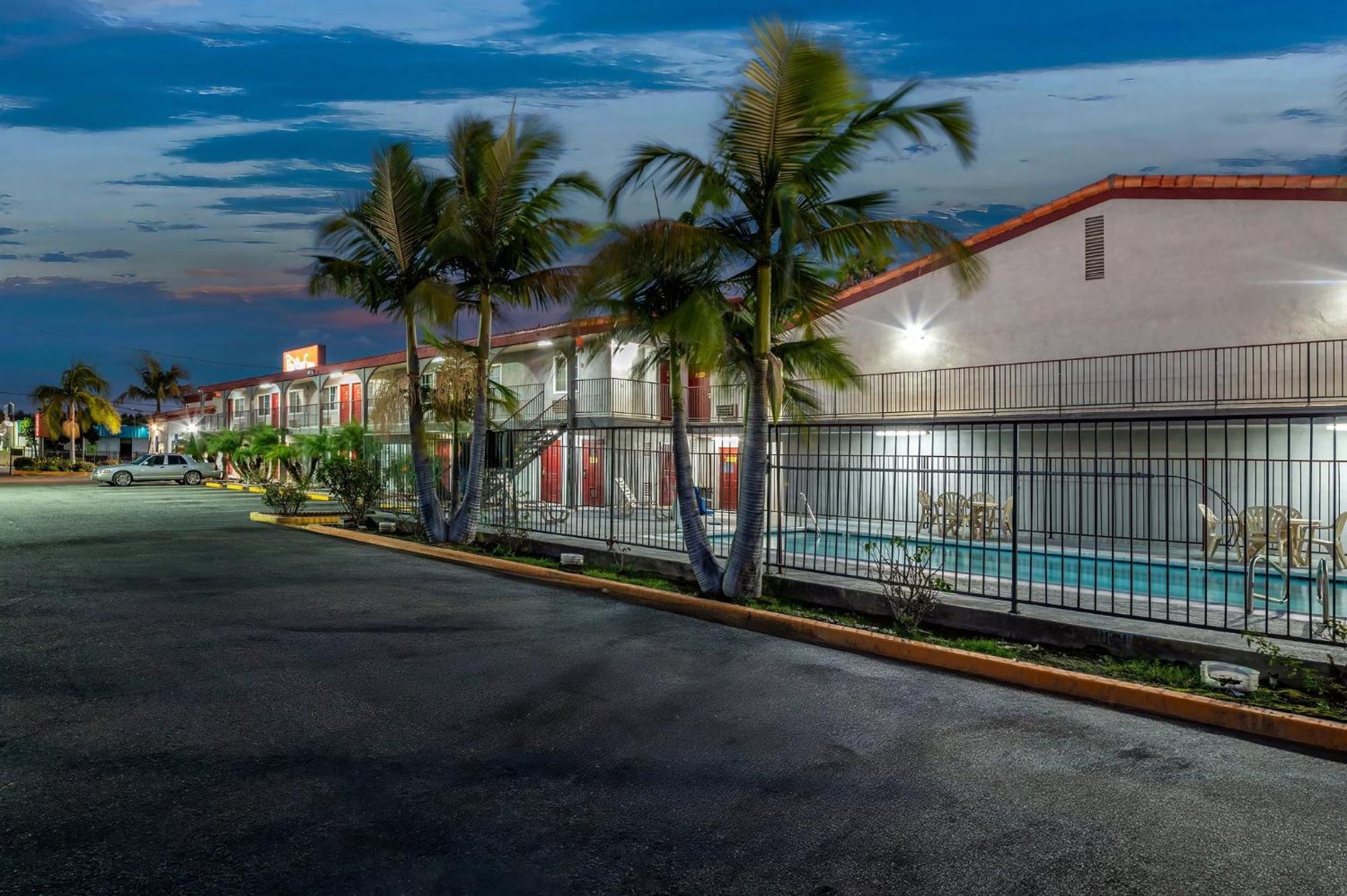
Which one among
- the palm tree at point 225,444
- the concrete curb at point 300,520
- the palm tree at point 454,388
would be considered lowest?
the concrete curb at point 300,520

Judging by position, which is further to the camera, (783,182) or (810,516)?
(810,516)

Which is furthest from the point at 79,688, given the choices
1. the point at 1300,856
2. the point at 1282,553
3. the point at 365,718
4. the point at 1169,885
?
the point at 1282,553

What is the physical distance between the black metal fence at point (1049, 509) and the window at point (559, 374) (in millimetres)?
2337

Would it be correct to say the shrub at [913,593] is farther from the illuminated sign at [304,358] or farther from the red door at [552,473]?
the illuminated sign at [304,358]

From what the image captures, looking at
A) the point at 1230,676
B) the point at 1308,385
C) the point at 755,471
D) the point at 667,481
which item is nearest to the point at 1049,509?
the point at 755,471

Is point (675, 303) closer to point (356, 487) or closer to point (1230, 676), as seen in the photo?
point (1230, 676)

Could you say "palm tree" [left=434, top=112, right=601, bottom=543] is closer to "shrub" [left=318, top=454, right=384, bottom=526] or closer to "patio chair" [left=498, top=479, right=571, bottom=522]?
"patio chair" [left=498, top=479, right=571, bottom=522]

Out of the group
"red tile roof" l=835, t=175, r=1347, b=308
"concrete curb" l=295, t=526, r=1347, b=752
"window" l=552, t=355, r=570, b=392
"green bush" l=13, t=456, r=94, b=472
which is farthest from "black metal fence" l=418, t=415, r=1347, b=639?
"green bush" l=13, t=456, r=94, b=472

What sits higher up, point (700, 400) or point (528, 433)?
point (700, 400)

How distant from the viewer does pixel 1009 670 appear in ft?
22.9

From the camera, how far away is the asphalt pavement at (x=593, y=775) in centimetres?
360

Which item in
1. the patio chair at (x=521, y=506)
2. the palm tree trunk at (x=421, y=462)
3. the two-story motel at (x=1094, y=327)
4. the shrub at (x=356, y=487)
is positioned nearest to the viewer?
the patio chair at (x=521, y=506)

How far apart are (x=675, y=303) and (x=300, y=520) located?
14369 mm

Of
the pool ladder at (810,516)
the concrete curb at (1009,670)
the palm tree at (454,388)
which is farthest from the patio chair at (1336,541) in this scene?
the palm tree at (454,388)
